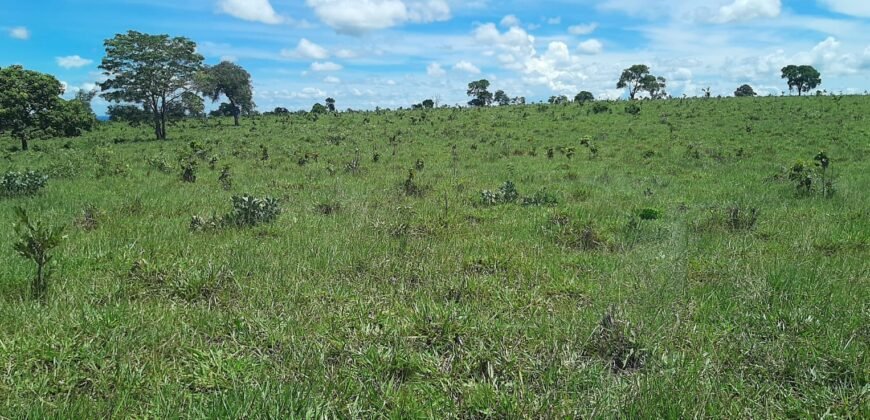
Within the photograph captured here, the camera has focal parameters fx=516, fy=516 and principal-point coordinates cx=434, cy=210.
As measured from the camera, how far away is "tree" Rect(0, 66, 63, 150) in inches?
1222

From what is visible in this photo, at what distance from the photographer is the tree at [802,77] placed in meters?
76.5

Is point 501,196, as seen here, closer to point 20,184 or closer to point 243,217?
point 243,217

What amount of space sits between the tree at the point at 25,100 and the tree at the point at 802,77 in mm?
90347

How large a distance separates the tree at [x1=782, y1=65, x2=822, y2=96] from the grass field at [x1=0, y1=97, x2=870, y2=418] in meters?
81.1

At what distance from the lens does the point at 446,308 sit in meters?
4.95

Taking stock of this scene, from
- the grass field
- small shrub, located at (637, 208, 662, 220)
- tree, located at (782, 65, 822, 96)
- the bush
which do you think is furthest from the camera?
tree, located at (782, 65, 822, 96)

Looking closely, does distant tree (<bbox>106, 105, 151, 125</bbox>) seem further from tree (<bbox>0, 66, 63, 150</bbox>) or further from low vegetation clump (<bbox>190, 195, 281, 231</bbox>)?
low vegetation clump (<bbox>190, 195, 281, 231</bbox>)

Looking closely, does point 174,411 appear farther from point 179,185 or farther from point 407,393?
point 179,185

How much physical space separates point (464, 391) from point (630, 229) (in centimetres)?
573

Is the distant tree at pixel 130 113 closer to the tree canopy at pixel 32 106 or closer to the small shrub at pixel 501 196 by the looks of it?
the tree canopy at pixel 32 106

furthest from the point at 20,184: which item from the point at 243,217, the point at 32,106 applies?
the point at 32,106

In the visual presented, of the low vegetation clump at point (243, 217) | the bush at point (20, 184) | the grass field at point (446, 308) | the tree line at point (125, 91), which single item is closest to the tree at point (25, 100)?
the tree line at point (125, 91)

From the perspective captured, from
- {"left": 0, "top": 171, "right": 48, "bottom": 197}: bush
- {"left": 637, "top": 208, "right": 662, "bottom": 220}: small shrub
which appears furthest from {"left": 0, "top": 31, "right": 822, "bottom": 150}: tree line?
{"left": 637, "top": 208, "right": 662, "bottom": 220}: small shrub

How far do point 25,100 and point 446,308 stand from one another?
3785 cm
